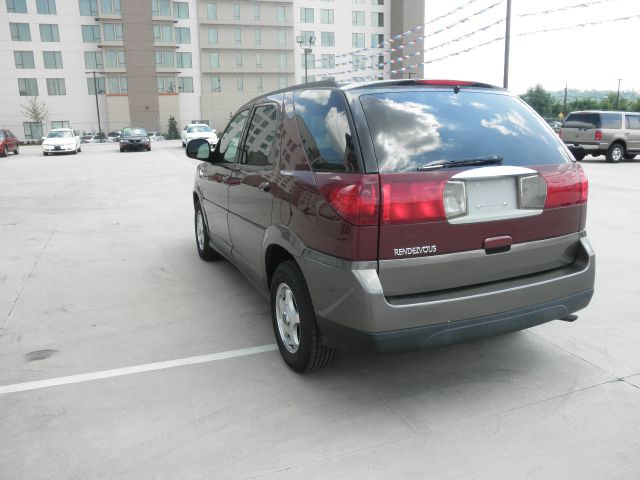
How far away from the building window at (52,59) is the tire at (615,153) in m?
65.1

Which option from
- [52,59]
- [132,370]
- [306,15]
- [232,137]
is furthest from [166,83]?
[132,370]

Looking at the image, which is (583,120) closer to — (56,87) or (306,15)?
(306,15)

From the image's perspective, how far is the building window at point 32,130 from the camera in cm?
6725

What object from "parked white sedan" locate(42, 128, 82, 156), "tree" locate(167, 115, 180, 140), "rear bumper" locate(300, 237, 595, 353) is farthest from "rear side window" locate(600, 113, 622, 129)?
"tree" locate(167, 115, 180, 140)

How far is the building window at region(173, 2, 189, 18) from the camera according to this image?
69.1 m

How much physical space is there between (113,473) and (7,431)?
0.79 metres

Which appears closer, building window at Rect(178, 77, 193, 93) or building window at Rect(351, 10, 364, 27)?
building window at Rect(178, 77, 193, 93)

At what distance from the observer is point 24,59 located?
6569 centimetres

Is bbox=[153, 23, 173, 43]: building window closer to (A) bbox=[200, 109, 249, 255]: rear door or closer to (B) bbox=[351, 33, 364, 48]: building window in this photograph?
(B) bbox=[351, 33, 364, 48]: building window

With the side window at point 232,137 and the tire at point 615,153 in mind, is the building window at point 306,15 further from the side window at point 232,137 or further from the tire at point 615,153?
the side window at point 232,137

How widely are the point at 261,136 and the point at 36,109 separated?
71613mm

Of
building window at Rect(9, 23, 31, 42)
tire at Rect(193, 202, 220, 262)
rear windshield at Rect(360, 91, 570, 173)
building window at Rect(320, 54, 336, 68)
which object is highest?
building window at Rect(9, 23, 31, 42)

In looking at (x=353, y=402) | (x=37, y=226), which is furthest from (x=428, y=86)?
(x=37, y=226)

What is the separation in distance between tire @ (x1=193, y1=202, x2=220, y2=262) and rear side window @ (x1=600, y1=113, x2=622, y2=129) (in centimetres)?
1778
